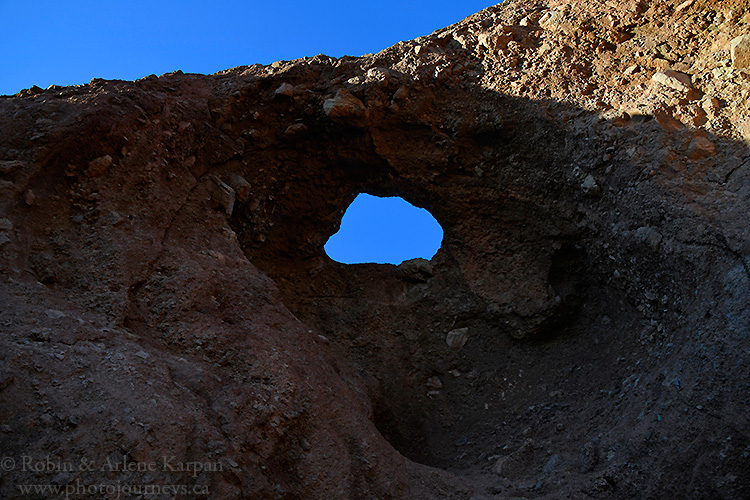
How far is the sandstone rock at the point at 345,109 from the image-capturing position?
5.35 m

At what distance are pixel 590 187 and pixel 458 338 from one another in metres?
1.80

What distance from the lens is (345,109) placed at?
535 centimetres

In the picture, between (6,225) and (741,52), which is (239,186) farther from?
(741,52)

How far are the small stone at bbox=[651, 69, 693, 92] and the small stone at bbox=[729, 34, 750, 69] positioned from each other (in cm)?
34

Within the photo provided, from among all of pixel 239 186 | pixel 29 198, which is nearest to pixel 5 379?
pixel 29 198

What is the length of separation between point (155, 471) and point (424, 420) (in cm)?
284

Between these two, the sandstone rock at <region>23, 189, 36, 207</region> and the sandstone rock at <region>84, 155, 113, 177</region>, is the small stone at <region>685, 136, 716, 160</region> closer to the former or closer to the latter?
the sandstone rock at <region>84, 155, 113, 177</region>

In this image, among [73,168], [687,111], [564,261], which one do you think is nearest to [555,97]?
[687,111]

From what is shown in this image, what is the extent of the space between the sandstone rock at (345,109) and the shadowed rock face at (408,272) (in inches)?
1.0

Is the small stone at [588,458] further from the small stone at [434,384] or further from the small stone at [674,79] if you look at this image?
the small stone at [674,79]

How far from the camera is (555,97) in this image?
5148 millimetres

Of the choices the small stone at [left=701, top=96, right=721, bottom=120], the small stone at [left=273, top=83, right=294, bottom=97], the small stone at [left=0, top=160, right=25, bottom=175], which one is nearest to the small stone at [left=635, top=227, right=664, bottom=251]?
the small stone at [left=701, top=96, right=721, bottom=120]

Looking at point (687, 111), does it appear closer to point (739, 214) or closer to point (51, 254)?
point (739, 214)

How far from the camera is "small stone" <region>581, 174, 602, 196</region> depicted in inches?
188
